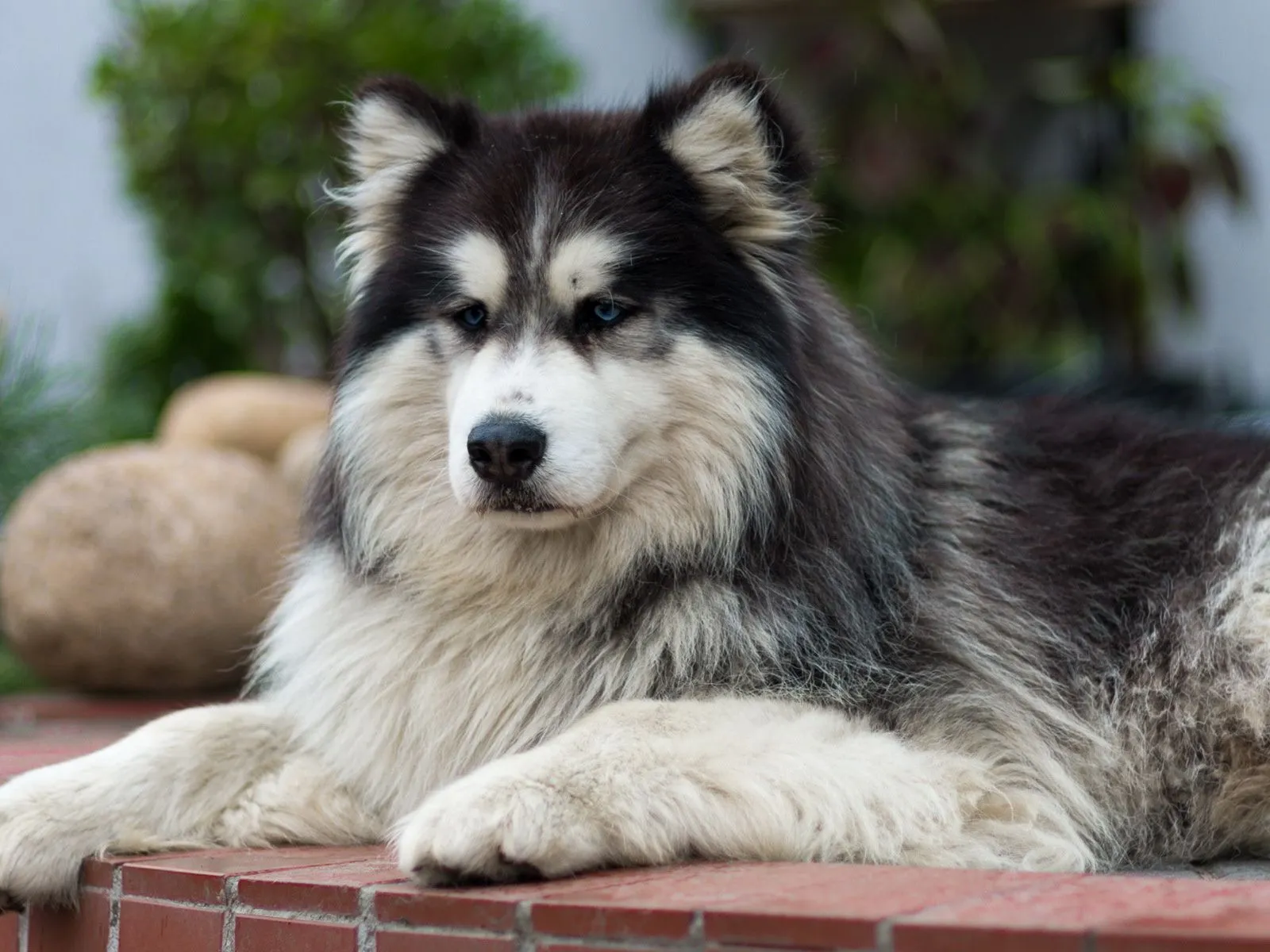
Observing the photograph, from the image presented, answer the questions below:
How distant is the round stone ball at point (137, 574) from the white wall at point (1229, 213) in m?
5.26

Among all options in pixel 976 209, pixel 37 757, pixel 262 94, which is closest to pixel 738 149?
pixel 37 757

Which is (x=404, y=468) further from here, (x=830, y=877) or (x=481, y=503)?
(x=830, y=877)

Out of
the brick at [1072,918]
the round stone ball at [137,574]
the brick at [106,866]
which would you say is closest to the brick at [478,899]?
the brick at [1072,918]

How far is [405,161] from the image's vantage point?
3168 millimetres

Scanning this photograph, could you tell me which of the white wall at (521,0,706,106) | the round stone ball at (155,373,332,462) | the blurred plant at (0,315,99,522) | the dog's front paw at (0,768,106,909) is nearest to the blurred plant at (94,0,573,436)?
the round stone ball at (155,373,332,462)

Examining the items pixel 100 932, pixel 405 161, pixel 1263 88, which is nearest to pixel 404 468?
pixel 405 161

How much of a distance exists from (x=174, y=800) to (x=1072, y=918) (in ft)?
5.72

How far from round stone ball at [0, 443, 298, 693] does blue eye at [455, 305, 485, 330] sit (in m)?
2.40

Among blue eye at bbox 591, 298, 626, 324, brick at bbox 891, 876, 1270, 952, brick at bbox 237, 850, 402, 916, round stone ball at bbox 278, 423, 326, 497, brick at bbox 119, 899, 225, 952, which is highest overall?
blue eye at bbox 591, 298, 626, 324

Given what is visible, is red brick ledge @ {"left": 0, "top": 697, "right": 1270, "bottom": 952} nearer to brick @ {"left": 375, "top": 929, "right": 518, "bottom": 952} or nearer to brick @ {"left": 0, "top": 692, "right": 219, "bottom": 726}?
brick @ {"left": 375, "top": 929, "right": 518, "bottom": 952}

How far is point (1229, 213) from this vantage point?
26.7 ft

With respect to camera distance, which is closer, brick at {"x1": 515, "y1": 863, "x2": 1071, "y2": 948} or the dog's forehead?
brick at {"x1": 515, "y1": 863, "x2": 1071, "y2": 948}

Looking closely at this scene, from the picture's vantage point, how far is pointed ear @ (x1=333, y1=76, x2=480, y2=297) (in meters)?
3.11

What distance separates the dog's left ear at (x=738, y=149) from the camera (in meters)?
2.94
